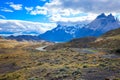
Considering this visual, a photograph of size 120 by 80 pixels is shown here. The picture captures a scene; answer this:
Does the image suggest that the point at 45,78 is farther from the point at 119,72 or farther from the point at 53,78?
the point at 119,72

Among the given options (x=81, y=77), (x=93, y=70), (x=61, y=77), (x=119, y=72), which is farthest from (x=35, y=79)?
(x=119, y=72)

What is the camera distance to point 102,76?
3853 cm

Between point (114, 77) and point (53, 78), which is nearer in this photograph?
point (114, 77)

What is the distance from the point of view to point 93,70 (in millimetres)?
43812

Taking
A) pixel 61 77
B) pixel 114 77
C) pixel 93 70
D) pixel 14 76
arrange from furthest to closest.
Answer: pixel 14 76, pixel 93 70, pixel 61 77, pixel 114 77

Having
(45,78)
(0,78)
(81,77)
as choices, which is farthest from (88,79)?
(0,78)

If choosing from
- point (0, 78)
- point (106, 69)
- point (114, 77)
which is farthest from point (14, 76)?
point (114, 77)

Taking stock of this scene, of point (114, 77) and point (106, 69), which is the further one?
point (106, 69)

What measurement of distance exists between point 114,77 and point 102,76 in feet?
7.75

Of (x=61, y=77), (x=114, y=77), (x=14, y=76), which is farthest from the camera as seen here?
(x=14, y=76)

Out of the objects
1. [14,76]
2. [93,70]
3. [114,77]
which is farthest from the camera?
[14,76]

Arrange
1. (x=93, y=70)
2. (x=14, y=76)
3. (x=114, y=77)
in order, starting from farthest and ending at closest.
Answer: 1. (x=14, y=76)
2. (x=93, y=70)
3. (x=114, y=77)

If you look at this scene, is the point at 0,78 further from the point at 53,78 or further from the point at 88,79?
the point at 88,79

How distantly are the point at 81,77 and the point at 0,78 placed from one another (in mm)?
19954
